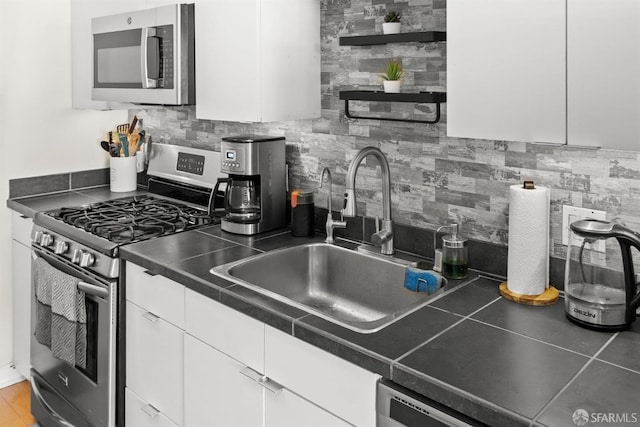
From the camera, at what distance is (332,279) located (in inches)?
83.4

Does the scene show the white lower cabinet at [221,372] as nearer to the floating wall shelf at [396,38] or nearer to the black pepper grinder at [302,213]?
the black pepper grinder at [302,213]

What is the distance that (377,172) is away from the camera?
2.14 metres

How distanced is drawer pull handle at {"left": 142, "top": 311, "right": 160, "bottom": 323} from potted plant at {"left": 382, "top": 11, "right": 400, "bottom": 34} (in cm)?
→ 128

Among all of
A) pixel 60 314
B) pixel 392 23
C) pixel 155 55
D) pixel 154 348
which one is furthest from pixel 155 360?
pixel 392 23

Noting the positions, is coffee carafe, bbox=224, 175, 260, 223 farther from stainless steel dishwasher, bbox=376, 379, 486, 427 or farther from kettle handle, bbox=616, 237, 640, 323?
kettle handle, bbox=616, 237, 640, 323

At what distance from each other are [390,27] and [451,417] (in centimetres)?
131

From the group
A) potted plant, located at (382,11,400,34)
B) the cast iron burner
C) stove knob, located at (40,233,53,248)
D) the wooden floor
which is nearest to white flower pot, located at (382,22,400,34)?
potted plant, located at (382,11,400,34)

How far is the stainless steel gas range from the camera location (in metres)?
2.18

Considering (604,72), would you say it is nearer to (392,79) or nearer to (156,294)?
(392,79)

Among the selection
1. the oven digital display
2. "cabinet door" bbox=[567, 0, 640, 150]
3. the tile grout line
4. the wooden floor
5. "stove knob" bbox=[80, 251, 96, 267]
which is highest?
"cabinet door" bbox=[567, 0, 640, 150]

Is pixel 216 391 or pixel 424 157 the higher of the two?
pixel 424 157

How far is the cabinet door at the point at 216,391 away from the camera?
1.64 m

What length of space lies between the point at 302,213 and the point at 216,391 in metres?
0.77

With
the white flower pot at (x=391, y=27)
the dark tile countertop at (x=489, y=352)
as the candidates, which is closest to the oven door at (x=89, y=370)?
the dark tile countertop at (x=489, y=352)
